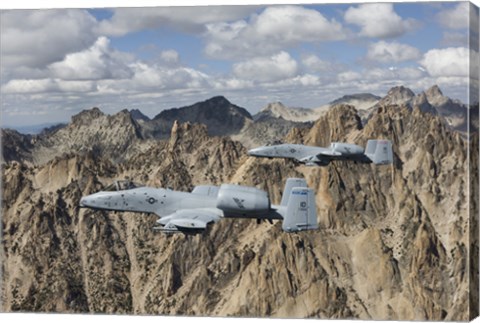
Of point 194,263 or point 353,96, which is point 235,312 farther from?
point 353,96

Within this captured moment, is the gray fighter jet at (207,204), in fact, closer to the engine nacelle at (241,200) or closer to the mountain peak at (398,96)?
the engine nacelle at (241,200)

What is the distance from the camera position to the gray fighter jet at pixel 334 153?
6156cm

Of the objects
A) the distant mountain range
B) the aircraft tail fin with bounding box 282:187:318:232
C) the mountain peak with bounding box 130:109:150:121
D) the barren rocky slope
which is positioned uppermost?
the mountain peak with bounding box 130:109:150:121

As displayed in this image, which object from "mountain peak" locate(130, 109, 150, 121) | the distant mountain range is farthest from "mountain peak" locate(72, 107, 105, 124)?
"mountain peak" locate(130, 109, 150, 121)

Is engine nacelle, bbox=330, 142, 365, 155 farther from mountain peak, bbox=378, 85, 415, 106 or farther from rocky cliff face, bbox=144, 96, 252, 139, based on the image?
rocky cliff face, bbox=144, 96, 252, 139

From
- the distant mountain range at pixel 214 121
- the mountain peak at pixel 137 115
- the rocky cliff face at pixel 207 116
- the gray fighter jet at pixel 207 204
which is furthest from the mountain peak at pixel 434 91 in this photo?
the mountain peak at pixel 137 115

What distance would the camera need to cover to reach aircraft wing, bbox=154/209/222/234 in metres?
46.1

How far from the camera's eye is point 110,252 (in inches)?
3812

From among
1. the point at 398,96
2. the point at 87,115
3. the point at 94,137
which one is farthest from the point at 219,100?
the point at 94,137

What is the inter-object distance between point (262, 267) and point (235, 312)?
44.7 feet

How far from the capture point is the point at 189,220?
4666cm

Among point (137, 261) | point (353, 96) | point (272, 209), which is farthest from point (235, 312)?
point (272, 209)

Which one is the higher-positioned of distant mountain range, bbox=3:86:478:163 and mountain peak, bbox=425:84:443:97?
mountain peak, bbox=425:84:443:97

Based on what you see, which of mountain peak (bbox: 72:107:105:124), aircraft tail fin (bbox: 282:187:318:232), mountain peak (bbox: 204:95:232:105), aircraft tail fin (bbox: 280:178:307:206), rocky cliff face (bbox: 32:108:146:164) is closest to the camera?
aircraft tail fin (bbox: 282:187:318:232)
